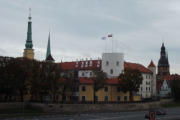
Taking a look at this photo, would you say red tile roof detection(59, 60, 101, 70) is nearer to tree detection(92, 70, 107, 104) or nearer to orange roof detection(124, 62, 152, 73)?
orange roof detection(124, 62, 152, 73)

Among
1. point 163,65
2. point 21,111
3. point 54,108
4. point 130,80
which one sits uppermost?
point 163,65

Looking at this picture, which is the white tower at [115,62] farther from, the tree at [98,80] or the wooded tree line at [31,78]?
the wooded tree line at [31,78]

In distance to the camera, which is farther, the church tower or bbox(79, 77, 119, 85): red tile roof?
the church tower

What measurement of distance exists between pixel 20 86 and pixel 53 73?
27.8 ft

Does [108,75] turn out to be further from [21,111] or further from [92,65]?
[21,111]

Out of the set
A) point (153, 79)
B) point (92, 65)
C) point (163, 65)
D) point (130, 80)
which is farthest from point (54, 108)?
point (163, 65)

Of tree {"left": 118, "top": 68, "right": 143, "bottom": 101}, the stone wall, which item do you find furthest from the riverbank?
tree {"left": 118, "top": 68, "right": 143, "bottom": 101}

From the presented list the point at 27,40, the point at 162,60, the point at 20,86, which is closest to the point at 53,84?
the point at 20,86

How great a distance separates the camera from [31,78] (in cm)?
7450

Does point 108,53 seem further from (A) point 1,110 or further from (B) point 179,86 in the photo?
(A) point 1,110

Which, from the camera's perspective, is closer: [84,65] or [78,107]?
[78,107]

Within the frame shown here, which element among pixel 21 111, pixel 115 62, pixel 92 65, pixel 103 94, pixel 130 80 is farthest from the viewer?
pixel 92 65

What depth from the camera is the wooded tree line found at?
72.8 meters

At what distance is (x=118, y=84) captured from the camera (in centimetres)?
9419
